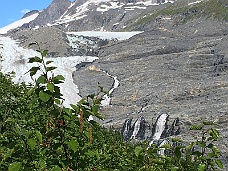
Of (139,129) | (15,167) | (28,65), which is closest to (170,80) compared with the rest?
(139,129)

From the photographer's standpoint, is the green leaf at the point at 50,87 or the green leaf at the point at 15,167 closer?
the green leaf at the point at 15,167

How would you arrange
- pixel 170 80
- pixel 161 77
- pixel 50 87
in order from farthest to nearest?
pixel 161 77
pixel 170 80
pixel 50 87

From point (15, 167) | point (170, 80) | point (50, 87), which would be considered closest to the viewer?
point (15, 167)

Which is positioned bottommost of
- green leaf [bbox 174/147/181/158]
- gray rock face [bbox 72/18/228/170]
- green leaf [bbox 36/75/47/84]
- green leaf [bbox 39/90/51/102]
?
gray rock face [bbox 72/18/228/170]

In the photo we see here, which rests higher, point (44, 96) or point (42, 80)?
point (42, 80)

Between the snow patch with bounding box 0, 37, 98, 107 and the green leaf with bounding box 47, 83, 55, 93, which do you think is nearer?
the green leaf with bounding box 47, 83, 55, 93

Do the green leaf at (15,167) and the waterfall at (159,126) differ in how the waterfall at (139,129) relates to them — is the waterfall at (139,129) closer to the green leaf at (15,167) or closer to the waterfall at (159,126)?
the waterfall at (159,126)

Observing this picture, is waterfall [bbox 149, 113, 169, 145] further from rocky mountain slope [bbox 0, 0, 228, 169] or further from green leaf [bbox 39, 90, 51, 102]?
green leaf [bbox 39, 90, 51, 102]

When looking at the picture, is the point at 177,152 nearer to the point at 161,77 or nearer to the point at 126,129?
the point at 126,129

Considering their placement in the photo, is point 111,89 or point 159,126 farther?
point 111,89

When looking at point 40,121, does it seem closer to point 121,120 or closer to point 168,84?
point 121,120

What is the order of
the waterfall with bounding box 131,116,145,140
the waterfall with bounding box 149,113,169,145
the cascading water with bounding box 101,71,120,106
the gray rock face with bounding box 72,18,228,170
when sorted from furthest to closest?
the cascading water with bounding box 101,71,120,106 < the waterfall with bounding box 131,116,145,140 < the gray rock face with bounding box 72,18,228,170 < the waterfall with bounding box 149,113,169,145

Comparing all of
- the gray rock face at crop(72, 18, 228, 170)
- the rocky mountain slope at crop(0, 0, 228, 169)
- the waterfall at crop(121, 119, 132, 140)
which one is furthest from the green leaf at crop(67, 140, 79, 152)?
the waterfall at crop(121, 119, 132, 140)

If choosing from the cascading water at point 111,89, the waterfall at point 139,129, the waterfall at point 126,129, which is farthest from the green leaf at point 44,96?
the cascading water at point 111,89
